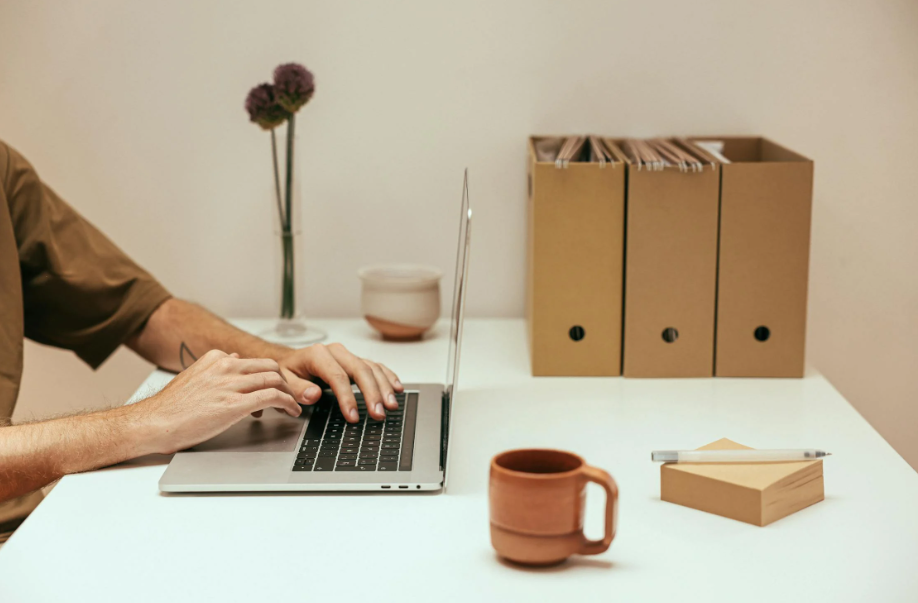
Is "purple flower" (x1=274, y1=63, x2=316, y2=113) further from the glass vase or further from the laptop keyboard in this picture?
the laptop keyboard

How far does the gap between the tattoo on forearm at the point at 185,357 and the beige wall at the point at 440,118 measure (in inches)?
13.6

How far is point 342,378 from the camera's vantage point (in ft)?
3.72

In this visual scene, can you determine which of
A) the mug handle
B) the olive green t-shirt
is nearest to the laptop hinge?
the mug handle

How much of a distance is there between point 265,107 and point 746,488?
0.94 m

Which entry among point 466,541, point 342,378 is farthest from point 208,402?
point 466,541

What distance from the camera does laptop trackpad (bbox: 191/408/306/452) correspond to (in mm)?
1024

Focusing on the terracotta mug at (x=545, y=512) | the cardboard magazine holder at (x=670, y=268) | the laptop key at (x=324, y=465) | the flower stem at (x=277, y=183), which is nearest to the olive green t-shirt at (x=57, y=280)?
the flower stem at (x=277, y=183)

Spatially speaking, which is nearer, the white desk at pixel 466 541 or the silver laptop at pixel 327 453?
the white desk at pixel 466 541

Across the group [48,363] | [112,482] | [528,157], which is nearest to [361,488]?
[112,482]

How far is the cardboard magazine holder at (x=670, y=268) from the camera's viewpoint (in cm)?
128

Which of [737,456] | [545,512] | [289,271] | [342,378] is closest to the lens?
[545,512]

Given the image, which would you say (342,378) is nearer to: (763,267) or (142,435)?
(142,435)

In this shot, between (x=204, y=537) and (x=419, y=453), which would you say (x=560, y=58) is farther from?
(x=204, y=537)

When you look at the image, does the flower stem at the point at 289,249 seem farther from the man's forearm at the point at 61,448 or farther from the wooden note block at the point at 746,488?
the wooden note block at the point at 746,488
